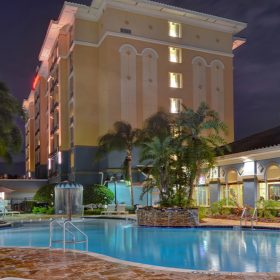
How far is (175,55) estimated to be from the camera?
4919 cm

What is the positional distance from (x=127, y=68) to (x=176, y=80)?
602 cm

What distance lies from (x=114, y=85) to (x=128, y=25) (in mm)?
6259

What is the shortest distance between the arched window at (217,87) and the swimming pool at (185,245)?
98.6ft

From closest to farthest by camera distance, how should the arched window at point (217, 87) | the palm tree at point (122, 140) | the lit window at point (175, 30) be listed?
the palm tree at point (122, 140) < the lit window at point (175, 30) < the arched window at point (217, 87)

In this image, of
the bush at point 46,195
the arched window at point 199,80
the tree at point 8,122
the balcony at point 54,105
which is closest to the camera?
the tree at point 8,122

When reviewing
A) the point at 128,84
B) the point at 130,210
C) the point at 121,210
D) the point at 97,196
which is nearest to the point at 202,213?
the point at 121,210

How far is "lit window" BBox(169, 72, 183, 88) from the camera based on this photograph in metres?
48.9

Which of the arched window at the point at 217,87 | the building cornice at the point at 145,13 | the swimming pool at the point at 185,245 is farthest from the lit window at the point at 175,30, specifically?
the swimming pool at the point at 185,245

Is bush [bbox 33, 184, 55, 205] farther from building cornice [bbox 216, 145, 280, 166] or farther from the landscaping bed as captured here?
the landscaping bed

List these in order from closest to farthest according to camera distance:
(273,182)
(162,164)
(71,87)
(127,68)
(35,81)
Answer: (162,164) → (273,182) → (127,68) → (71,87) → (35,81)

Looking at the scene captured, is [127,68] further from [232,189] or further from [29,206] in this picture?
[232,189]

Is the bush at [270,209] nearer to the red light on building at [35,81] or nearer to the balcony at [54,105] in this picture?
the balcony at [54,105]

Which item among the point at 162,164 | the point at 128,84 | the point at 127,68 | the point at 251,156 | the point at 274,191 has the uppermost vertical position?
the point at 127,68

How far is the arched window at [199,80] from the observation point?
49.8 m
